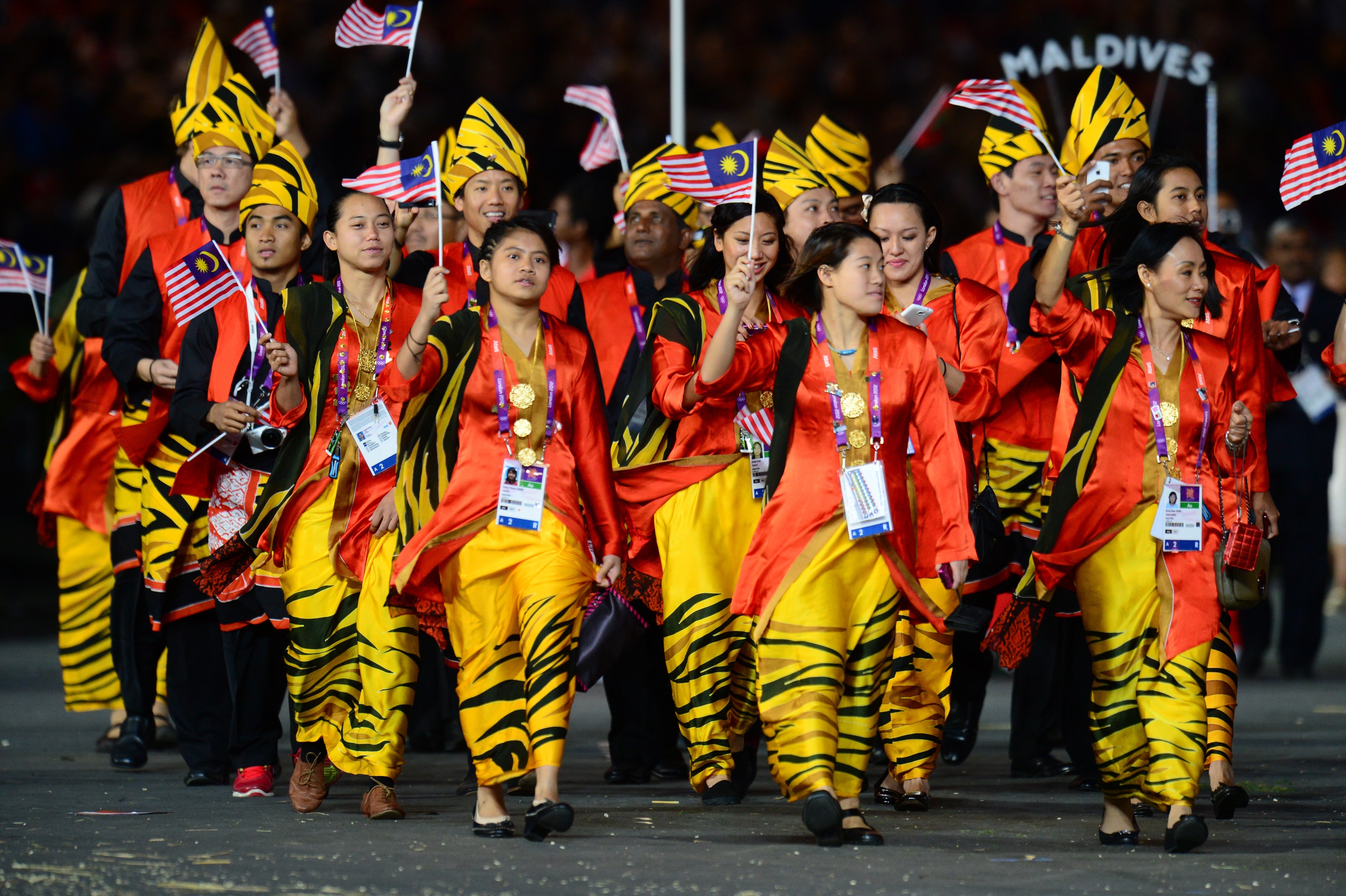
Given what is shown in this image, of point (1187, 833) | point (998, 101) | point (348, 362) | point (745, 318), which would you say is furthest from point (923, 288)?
point (1187, 833)

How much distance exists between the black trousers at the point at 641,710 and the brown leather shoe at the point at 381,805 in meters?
1.25

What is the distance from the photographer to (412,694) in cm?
670

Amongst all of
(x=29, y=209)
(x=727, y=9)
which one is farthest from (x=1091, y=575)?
(x=727, y=9)

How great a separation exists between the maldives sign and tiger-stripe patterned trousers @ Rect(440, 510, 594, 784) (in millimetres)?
5185

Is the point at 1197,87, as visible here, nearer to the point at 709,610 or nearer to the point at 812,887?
the point at 709,610

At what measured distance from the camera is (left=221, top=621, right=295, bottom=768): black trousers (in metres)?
7.25

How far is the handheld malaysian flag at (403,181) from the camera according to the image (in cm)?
689

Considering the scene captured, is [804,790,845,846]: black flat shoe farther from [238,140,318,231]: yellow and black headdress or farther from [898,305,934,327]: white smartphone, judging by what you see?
[238,140,318,231]: yellow and black headdress

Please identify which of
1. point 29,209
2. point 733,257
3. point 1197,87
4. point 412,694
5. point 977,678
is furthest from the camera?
point 1197,87

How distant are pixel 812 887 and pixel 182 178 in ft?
15.5

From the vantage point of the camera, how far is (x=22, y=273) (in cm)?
911

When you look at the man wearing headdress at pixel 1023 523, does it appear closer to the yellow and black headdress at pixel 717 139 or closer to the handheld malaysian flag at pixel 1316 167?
the handheld malaysian flag at pixel 1316 167

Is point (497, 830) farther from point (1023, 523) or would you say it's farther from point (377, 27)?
point (377, 27)

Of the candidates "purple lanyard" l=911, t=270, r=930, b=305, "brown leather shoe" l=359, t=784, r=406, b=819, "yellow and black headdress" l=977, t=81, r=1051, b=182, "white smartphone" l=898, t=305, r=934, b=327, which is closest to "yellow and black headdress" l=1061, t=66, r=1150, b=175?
"yellow and black headdress" l=977, t=81, r=1051, b=182
